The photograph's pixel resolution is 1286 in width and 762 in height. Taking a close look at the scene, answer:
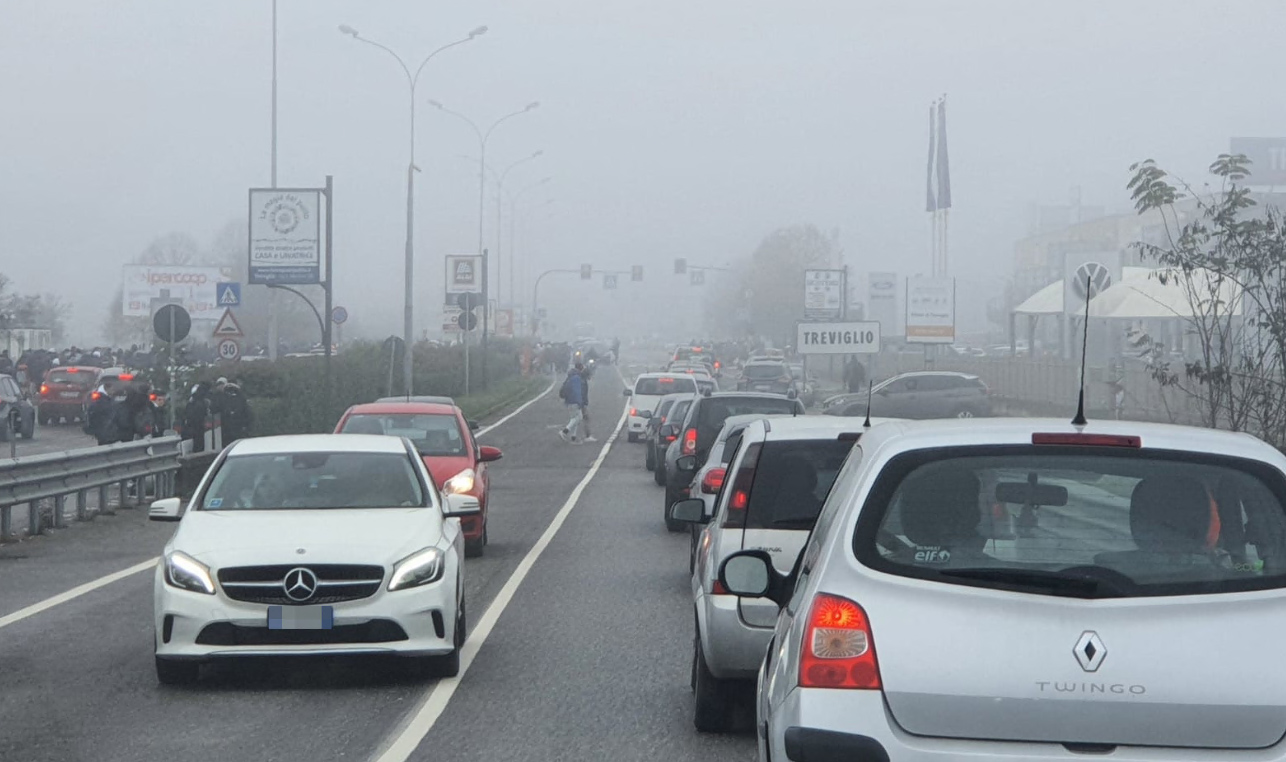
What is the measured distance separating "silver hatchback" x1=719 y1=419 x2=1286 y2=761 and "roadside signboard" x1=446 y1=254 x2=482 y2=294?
6564cm

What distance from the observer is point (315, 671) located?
389 inches

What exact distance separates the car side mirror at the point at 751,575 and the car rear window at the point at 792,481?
9.13 ft

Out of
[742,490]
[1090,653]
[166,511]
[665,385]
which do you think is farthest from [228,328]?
[1090,653]

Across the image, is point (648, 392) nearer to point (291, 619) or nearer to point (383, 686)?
point (383, 686)

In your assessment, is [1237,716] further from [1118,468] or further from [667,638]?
[667,638]

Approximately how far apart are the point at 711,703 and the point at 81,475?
→ 13.5 metres

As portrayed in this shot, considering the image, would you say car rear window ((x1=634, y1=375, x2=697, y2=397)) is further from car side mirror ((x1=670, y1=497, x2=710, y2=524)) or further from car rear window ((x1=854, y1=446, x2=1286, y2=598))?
car rear window ((x1=854, y1=446, x2=1286, y2=598))

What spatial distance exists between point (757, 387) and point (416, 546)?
152 ft

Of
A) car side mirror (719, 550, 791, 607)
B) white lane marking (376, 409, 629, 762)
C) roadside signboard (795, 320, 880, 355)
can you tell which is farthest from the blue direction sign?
car side mirror (719, 550, 791, 607)

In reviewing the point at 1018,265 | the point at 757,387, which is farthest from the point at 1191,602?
the point at 1018,265

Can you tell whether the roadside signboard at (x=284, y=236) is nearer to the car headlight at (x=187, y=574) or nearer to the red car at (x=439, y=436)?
the red car at (x=439, y=436)

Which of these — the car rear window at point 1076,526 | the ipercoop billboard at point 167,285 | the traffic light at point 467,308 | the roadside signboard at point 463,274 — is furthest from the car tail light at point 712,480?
the ipercoop billboard at point 167,285

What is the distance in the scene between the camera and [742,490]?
875cm

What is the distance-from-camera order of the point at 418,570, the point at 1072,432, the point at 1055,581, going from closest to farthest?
1. the point at 1055,581
2. the point at 1072,432
3. the point at 418,570
